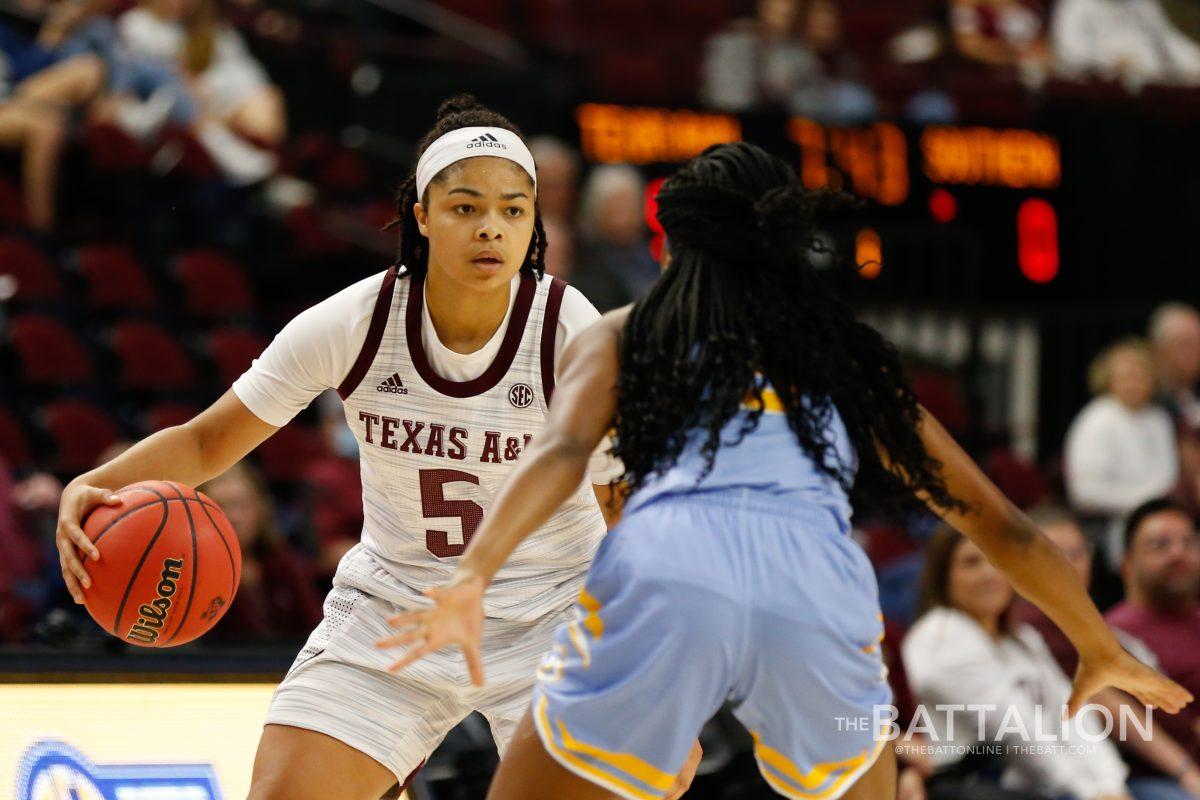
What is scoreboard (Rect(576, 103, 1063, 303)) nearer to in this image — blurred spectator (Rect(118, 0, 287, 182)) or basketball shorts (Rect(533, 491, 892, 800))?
blurred spectator (Rect(118, 0, 287, 182))

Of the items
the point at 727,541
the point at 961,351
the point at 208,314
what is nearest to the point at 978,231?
the point at 961,351

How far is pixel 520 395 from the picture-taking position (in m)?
3.37

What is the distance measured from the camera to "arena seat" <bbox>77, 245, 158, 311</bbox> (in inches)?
311

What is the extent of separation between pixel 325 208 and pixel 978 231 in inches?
142

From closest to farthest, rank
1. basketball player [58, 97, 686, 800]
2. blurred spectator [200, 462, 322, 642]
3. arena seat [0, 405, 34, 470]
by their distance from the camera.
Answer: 1. basketball player [58, 97, 686, 800]
2. blurred spectator [200, 462, 322, 642]
3. arena seat [0, 405, 34, 470]

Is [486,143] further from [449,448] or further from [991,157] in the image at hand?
[991,157]

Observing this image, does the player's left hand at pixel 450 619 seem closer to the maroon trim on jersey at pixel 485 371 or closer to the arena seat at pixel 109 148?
the maroon trim on jersey at pixel 485 371

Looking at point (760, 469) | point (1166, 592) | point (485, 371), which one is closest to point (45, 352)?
point (485, 371)

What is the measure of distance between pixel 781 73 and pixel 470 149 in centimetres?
660

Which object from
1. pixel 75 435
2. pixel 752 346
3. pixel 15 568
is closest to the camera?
pixel 752 346

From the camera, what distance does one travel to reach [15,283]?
7.66 m

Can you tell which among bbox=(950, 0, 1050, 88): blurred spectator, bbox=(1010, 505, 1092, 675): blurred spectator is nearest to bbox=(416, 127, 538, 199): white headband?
bbox=(1010, 505, 1092, 675): blurred spectator

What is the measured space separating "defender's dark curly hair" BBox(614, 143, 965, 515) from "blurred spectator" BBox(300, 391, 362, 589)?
3528 mm

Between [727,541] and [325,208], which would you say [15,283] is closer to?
[325,208]
